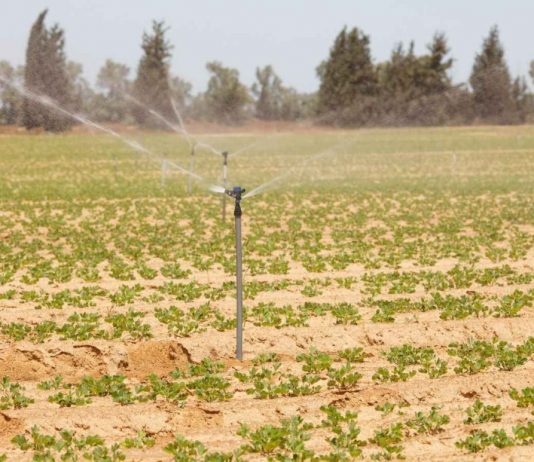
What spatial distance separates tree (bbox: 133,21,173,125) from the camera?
86812mm

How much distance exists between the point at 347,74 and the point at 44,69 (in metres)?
33.4

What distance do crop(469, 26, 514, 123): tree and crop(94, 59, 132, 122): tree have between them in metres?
41.1

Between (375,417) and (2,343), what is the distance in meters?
4.74

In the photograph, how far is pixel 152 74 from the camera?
8675 centimetres

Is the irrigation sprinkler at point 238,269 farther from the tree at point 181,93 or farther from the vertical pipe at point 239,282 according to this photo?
the tree at point 181,93

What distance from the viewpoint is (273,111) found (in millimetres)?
112250

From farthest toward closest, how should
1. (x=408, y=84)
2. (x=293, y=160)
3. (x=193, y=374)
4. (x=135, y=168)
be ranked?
(x=408, y=84)
(x=293, y=160)
(x=135, y=168)
(x=193, y=374)

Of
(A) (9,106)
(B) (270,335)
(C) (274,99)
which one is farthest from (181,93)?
(B) (270,335)

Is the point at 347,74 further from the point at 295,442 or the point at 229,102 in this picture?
the point at 295,442

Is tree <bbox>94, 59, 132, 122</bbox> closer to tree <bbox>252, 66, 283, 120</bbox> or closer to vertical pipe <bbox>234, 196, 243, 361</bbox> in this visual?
tree <bbox>252, 66, 283, 120</bbox>

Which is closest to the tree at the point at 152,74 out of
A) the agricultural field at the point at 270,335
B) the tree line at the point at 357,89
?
the tree line at the point at 357,89

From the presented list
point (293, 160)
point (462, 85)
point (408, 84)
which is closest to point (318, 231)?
point (293, 160)

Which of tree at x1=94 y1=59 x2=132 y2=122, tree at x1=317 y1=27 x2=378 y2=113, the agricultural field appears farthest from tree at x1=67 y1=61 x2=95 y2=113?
the agricultural field

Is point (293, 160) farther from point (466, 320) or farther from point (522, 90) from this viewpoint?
point (522, 90)
